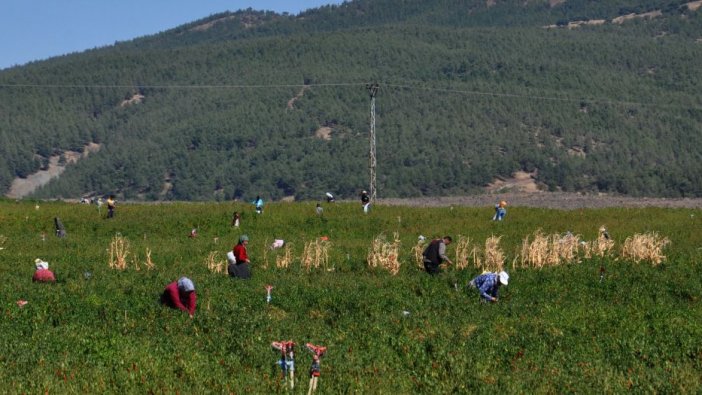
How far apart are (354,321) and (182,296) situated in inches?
131

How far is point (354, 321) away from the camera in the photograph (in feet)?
73.6

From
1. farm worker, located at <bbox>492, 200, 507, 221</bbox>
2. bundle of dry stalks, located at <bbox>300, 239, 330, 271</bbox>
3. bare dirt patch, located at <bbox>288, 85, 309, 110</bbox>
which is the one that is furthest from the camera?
bare dirt patch, located at <bbox>288, 85, 309, 110</bbox>

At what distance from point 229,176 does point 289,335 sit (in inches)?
5375

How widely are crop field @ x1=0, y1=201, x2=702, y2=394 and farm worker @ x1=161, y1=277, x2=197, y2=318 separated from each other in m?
0.24

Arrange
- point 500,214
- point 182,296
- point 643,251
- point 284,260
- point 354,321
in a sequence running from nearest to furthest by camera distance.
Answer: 1. point 354,321
2. point 182,296
3. point 284,260
4. point 643,251
5. point 500,214

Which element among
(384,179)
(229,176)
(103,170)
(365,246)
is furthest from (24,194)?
(365,246)

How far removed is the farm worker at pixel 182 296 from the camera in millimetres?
22453

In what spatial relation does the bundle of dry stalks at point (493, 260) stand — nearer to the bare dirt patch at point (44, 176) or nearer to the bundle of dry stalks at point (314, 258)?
the bundle of dry stalks at point (314, 258)

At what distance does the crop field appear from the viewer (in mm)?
17078

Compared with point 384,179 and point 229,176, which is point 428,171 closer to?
point 384,179

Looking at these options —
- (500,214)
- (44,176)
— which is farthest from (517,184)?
(500,214)

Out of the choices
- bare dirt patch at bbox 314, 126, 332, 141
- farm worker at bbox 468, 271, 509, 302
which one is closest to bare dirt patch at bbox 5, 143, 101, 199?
bare dirt patch at bbox 314, 126, 332, 141

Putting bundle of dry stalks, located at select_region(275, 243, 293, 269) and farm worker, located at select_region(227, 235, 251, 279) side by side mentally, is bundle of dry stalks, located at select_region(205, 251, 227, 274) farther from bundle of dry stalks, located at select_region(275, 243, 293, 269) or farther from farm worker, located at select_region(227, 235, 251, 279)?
bundle of dry stalks, located at select_region(275, 243, 293, 269)

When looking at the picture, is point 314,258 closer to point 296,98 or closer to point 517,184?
point 517,184
